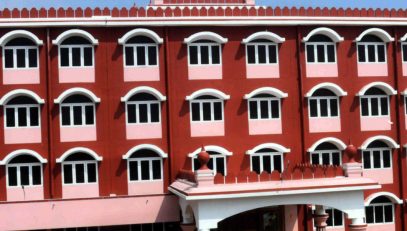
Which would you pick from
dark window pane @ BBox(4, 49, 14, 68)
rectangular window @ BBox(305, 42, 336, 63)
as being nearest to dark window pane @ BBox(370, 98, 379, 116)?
rectangular window @ BBox(305, 42, 336, 63)

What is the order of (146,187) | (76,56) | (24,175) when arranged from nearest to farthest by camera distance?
(24,175)
(76,56)
(146,187)

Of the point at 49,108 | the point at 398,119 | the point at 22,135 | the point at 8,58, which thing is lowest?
the point at 22,135

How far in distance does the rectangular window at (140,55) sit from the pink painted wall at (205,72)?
3.54 feet

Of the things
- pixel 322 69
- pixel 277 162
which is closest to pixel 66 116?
pixel 277 162

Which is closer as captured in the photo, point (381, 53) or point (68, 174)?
point (68, 174)

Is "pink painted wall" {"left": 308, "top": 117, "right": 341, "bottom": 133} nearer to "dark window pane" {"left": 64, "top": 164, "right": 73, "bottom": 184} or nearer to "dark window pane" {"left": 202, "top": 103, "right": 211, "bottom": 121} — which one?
"dark window pane" {"left": 202, "top": 103, "right": 211, "bottom": 121}

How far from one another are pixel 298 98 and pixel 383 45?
10.7 ft

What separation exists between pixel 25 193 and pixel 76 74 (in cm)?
362

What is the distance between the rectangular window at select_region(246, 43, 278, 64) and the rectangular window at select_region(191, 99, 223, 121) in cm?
163

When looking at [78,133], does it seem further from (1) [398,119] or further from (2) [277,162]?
(1) [398,119]

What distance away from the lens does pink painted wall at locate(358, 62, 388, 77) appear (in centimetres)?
1988

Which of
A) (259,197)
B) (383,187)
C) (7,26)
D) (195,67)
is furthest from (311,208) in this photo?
(7,26)

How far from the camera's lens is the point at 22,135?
1814 cm

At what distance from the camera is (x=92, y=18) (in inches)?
723
